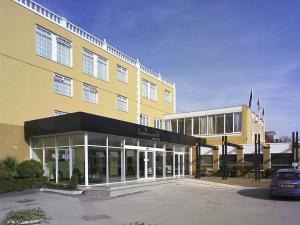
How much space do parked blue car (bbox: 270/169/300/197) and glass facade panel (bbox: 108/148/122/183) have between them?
29.3ft

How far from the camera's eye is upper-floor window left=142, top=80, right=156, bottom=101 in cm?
3688

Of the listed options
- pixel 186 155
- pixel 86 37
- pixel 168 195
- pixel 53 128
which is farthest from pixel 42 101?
pixel 186 155

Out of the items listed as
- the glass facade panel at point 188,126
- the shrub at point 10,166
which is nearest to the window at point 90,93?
the shrub at point 10,166

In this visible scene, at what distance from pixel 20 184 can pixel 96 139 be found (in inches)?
175

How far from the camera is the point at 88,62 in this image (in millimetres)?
29031

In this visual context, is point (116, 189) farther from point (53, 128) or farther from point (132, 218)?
point (132, 218)

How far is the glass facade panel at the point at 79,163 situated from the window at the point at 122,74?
13048 millimetres

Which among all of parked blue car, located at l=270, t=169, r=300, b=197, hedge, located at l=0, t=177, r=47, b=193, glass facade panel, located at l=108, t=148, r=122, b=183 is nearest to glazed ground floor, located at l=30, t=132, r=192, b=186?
glass facade panel, located at l=108, t=148, r=122, b=183

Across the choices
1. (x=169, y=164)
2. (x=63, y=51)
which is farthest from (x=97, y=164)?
(x=169, y=164)

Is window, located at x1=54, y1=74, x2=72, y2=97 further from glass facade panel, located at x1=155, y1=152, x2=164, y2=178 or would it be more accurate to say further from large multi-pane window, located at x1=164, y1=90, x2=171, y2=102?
large multi-pane window, located at x1=164, y1=90, x2=171, y2=102

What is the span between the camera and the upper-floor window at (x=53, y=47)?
24403mm

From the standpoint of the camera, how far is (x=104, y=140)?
2169 cm

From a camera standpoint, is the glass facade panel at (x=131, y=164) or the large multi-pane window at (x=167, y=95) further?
the large multi-pane window at (x=167, y=95)

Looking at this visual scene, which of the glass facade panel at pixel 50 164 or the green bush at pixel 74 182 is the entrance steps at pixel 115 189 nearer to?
the green bush at pixel 74 182
